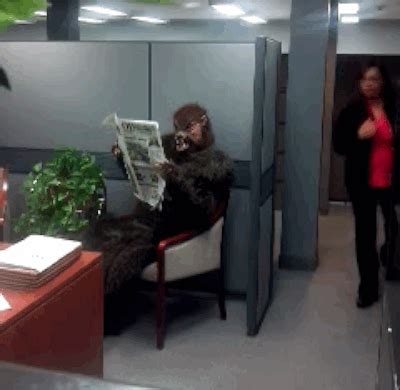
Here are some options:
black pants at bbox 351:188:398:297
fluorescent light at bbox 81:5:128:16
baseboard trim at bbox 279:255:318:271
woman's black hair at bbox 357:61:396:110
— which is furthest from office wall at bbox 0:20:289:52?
black pants at bbox 351:188:398:297

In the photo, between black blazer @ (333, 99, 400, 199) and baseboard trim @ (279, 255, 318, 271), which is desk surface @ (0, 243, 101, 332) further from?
baseboard trim @ (279, 255, 318, 271)

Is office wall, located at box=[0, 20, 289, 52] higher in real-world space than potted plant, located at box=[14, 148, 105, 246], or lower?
higher

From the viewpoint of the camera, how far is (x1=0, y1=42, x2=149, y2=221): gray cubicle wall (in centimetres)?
363

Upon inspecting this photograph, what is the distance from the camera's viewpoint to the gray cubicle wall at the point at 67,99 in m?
3.63

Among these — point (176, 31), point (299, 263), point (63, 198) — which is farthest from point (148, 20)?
point (63, 198)

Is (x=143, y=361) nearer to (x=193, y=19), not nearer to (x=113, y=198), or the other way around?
(x=113, y=198)

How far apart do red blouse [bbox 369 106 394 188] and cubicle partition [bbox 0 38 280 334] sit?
0.58 meters

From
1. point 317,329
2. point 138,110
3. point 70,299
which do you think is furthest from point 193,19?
point 70,299

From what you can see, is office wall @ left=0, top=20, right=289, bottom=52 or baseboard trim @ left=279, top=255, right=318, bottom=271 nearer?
baseboard trim @ left=279, top=255, right=318, bottom=271

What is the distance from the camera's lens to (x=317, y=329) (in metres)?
3.52

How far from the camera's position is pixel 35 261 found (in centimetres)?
173

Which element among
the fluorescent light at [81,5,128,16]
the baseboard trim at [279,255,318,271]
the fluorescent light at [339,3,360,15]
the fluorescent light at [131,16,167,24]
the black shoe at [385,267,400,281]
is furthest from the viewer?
the fluorescent light at [131,16,167,24]

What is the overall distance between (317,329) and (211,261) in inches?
28.5

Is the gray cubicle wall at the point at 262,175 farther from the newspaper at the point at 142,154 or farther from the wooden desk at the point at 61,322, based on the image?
the wooden desk at the point at 61,322
